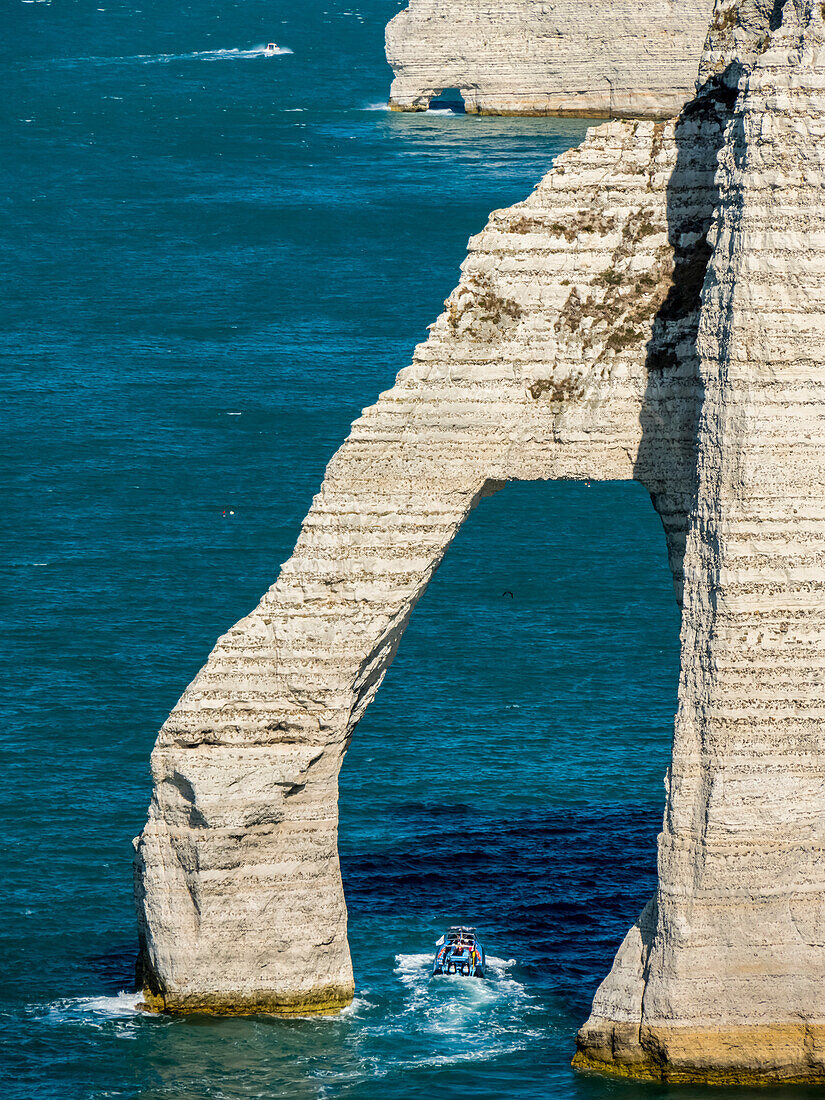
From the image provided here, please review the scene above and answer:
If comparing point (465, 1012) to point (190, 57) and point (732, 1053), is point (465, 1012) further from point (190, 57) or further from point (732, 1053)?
point (190, 57)

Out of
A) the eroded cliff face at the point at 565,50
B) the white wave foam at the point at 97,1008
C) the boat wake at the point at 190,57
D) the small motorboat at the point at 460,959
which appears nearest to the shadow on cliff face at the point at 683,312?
the small motorboat at the point at 460,959

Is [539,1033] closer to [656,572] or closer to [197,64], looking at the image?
[656,572]

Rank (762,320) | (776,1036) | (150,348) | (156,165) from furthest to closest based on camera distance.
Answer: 1. (156,165)
2. (150,348)
3. (776,1036)
4. (762,320)

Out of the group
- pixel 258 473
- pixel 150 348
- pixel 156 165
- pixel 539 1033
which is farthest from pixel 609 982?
pixel 156 165

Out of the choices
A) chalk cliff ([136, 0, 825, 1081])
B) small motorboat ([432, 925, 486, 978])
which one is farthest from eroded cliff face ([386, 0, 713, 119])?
small motorboat ([432, 925, 486, 978])

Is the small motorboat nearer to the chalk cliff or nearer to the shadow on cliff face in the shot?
the chalk cliff

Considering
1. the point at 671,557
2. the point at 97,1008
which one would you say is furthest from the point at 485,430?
the point at 97,1008

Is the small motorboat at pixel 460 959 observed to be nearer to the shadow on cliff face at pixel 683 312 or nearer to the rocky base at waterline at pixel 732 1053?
the rocky base at waterline at pixel 732 1053
